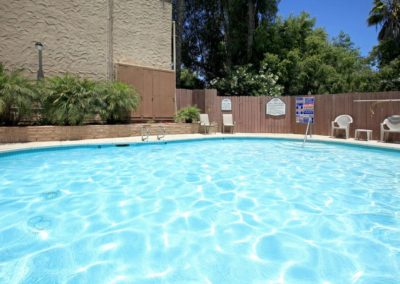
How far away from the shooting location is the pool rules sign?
12.4 m

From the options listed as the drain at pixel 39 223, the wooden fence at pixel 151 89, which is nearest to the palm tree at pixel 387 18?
the wooden fence at pixel 151 89

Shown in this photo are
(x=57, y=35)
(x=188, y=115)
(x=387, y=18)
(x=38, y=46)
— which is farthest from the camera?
(x=387, y=18)

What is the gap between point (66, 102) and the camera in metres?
9.40

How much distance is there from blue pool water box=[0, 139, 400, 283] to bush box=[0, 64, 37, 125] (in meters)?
2.42

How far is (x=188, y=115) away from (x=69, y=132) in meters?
5.08

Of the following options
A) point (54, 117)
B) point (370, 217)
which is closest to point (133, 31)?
point (54, 117)

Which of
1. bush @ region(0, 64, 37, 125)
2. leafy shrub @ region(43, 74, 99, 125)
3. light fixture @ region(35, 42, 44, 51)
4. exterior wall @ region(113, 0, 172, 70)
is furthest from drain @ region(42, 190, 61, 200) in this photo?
exterior wall @ region(113, 0, 172, 70)

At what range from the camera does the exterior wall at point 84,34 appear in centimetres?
995

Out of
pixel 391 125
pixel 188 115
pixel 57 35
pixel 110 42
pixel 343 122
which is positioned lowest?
pixel 391 125

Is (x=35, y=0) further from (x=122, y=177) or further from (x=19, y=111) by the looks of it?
(x=122, y=177)

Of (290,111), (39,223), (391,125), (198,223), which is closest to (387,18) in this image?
(290,111)

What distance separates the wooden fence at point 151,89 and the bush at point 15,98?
12.2ft

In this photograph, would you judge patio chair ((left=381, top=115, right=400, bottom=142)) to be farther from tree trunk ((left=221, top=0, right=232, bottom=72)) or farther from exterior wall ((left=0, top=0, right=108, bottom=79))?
tree trunk ((left=221, top=0, right=232, bottom=72))

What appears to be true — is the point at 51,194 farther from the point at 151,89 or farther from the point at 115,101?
the point at 151,89
